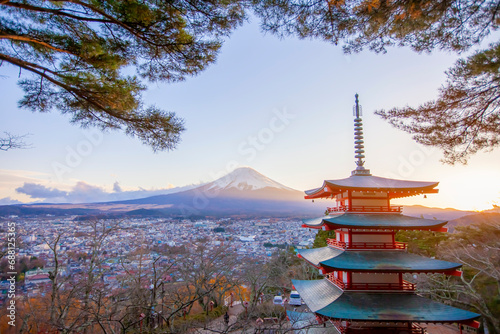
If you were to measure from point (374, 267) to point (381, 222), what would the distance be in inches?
48.0

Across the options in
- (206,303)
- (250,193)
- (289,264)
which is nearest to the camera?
(206,303)

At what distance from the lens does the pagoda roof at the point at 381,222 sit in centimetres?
751

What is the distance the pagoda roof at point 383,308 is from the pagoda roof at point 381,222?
1689 millimetres

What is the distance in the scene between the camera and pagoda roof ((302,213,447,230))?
24.6ft

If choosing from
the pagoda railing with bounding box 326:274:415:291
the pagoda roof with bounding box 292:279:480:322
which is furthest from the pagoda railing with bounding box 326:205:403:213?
the pagoda roof with bounding box 292:279:480:322

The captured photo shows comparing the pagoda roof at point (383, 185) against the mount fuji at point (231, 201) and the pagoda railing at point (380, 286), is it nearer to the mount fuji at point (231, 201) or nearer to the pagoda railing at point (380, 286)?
the pagoda railing at point (380, 286)

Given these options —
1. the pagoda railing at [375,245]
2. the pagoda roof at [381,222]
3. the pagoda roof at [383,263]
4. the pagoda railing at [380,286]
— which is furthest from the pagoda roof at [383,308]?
the pagoda roof at [381,222]

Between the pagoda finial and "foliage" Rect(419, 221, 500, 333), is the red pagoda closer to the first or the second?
the pagoda finial

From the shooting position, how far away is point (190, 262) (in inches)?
615

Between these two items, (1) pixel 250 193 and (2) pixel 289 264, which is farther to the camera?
(1) pixel 250 193

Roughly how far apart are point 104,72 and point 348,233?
22.9 ft

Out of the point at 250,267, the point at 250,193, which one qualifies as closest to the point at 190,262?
the point at 250,267

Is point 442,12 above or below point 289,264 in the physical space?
above

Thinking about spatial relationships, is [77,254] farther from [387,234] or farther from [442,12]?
[442,12]
